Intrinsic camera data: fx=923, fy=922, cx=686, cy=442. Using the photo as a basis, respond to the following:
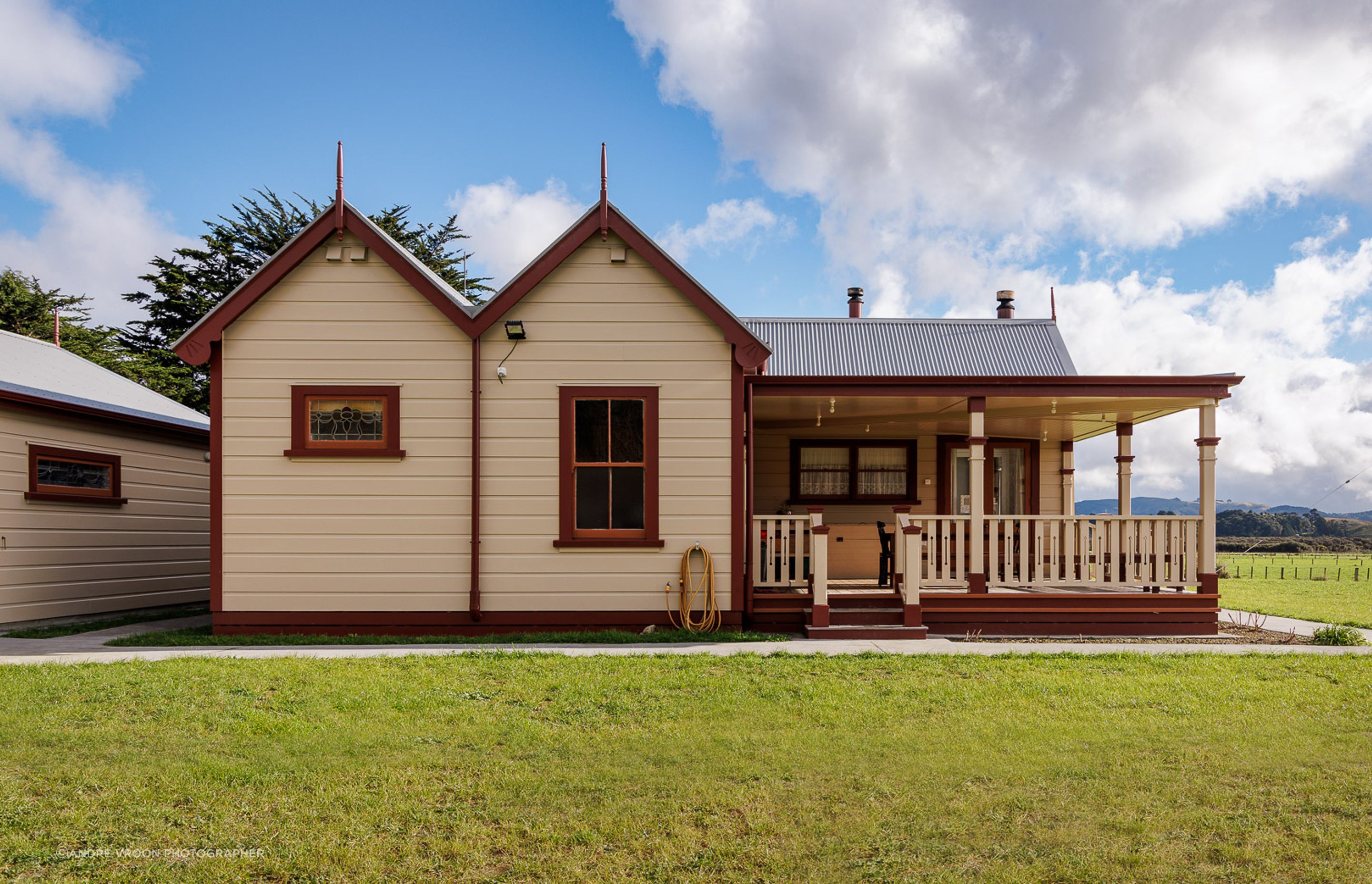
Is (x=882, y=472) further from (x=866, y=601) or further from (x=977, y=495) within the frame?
(x=866, y=601)

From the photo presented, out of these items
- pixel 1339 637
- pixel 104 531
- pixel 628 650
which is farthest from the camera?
pixel 104 531

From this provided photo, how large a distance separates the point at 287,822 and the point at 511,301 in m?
7.19

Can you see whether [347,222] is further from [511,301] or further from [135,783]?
[135,783]

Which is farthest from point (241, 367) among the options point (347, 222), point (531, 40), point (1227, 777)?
point (1227, 777)

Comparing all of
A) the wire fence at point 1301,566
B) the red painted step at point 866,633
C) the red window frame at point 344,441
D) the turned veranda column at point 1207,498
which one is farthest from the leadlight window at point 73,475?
the wire fence at point 1301,566

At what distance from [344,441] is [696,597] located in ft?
14.6

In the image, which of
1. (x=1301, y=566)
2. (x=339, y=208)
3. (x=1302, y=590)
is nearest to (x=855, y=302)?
(x=339, y=208)

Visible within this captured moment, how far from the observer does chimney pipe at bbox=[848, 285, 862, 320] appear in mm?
18672

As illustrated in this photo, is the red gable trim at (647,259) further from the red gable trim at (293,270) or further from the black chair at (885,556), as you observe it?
the black chair at (885,556)

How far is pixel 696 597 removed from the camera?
34.7ft

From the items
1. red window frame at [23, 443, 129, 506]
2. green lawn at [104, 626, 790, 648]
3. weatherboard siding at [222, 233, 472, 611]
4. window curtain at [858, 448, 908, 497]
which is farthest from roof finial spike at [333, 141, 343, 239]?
window curtain at [858, 448, 908, 497]

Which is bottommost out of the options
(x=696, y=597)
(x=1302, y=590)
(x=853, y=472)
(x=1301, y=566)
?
(x=1301, y=566)

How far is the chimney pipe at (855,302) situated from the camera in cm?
1867

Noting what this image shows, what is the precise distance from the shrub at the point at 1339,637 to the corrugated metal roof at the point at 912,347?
20.4 feet
